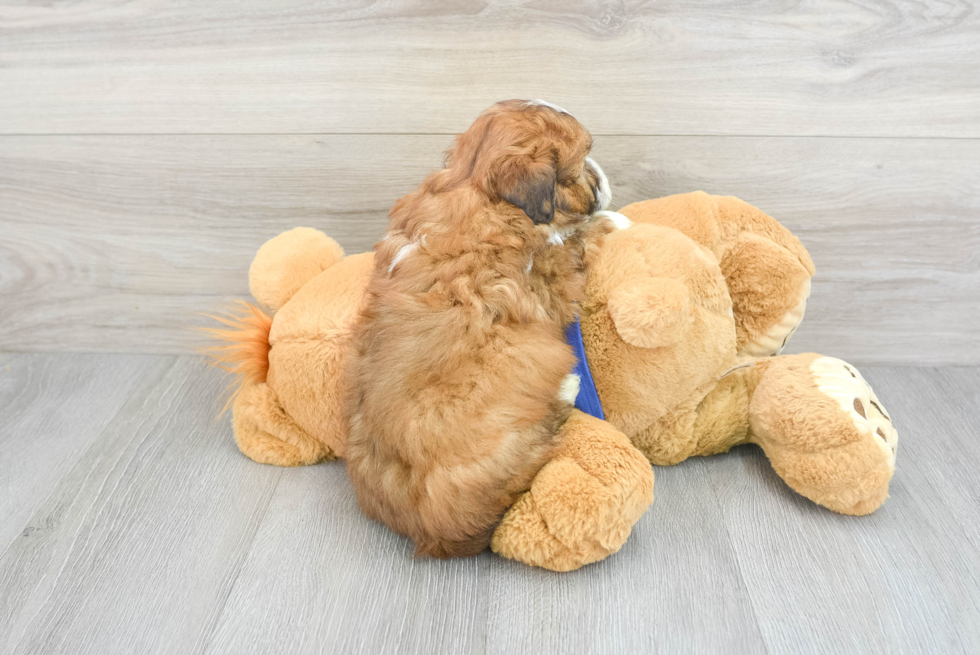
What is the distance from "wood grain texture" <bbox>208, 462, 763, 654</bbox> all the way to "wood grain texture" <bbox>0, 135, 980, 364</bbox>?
62 cm

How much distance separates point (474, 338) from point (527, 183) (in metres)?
0.23

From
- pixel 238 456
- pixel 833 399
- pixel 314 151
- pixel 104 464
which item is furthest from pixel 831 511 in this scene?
pixel 104 464

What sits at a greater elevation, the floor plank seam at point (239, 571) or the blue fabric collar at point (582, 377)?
the blue fabric collar at point (582, 377)

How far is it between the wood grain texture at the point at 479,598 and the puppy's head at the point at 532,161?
511 mm

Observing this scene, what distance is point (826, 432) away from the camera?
105 cm

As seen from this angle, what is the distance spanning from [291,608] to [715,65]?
114cm

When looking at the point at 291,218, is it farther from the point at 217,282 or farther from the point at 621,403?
the point at 621,403

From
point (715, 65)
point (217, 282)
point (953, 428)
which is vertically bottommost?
point (953, 428)

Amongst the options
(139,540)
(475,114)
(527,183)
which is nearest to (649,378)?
(527,183)

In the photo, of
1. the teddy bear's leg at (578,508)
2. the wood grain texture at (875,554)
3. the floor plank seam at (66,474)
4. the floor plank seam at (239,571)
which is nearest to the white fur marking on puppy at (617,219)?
the teddy bear's leg at (578,508)

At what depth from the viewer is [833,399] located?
107 centimetres

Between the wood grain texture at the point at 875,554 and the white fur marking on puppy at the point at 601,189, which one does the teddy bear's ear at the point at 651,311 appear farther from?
the wood grain texture at the point at 875,554

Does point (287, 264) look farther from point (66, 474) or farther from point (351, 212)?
point (66, 474)

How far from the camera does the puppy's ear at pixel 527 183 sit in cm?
97
